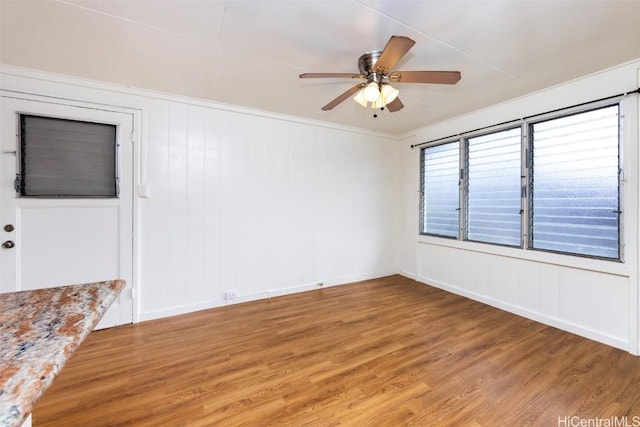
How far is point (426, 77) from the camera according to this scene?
1.95m

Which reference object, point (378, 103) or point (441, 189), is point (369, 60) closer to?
point (378, 103)

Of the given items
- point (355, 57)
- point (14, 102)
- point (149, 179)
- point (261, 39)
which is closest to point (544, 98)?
point (355, 57)

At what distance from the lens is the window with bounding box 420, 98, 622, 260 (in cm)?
251

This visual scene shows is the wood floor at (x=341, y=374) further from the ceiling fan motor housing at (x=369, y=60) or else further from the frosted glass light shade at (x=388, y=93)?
the ceiling fan motor housing at (x=369, y=60)

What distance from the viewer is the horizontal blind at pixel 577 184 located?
8.13 feet

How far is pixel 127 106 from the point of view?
2.79 metres

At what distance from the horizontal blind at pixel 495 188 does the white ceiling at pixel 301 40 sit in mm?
695

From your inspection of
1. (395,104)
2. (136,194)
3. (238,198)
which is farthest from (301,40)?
(136,194)

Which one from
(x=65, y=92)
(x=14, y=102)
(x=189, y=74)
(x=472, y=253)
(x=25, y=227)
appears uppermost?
(x=189, y=74)

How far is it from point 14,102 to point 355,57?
119 inches

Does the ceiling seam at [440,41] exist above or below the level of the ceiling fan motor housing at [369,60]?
above

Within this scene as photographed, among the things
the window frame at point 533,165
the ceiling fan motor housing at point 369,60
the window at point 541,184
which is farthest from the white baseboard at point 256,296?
the ceiling fan motor housing at point 369,60

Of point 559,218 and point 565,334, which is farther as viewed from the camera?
point 559,218

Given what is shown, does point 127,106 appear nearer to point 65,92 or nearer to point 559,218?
point 65,92
